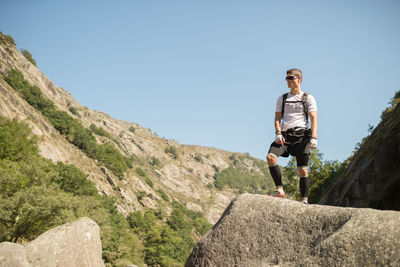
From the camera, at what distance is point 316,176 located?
47656mm

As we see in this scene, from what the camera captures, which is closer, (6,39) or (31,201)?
(31,201)

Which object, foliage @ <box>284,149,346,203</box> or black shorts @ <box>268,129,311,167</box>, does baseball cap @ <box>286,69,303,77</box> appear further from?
foliage @ <box>284,149,346,203</box>

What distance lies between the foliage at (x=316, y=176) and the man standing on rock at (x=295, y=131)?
1655 inches

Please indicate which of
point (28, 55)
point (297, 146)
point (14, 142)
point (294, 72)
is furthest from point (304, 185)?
point (28, 55)

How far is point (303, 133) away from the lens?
685 cm

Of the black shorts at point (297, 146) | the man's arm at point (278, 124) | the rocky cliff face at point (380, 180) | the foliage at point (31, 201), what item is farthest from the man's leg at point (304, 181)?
the foliage at point (31, 201)

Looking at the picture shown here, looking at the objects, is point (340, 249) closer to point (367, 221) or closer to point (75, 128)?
point (367, 221)

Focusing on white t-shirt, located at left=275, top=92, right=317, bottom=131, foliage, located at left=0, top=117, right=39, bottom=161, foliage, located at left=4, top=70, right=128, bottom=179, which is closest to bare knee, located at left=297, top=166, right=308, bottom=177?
white t-shirt, located at left=275, top=92, right=317, bottom=131

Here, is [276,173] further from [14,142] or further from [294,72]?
[14,142]

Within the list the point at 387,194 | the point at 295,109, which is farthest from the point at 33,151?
the point at 295,109

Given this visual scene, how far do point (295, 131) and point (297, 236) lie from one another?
2.39m

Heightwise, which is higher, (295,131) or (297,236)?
(295,131)

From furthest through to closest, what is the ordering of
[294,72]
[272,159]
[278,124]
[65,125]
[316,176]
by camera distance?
1. [65,125]
2. [316,176]
3. [278,124]
4. [294,72]
5. [272,159]

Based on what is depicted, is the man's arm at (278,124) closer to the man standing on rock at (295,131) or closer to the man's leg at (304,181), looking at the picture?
the man standing on rock at (295,131)
